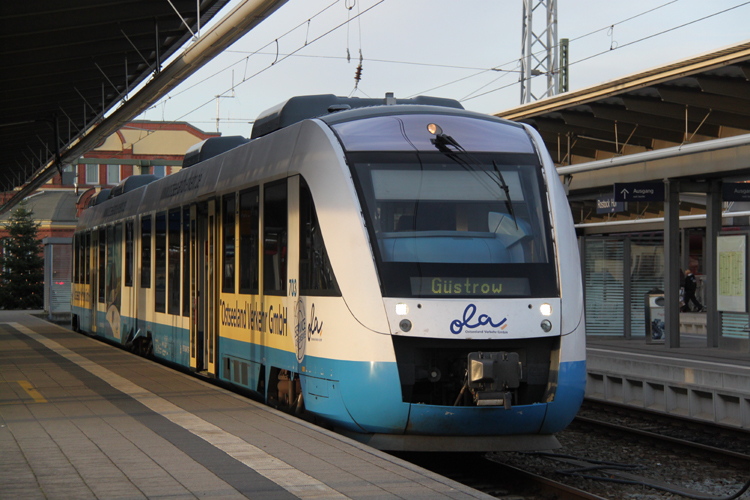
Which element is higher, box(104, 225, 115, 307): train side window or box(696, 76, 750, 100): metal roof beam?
box(696, 76, 750, 100): metal roof beam

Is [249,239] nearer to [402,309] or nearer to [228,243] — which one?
[228,243]

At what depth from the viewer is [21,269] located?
155 ft

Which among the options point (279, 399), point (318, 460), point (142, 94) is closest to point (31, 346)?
point (142, 94)

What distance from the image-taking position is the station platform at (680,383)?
11250 mm

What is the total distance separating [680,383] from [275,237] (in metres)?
6.05

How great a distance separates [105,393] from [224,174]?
2956 mm

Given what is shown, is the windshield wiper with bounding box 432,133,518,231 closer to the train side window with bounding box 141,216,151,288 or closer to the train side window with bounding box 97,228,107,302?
the train side window with bounding box 141,216,151,288

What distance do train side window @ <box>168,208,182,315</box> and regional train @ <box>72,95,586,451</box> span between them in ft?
12.1

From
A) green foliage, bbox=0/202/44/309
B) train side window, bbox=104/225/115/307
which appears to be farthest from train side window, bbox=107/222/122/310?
green foliage, bbox=0/202/44/309

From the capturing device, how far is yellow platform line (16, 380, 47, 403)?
33.6ft

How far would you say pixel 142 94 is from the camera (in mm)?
14484

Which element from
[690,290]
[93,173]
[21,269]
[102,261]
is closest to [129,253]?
[102,261]

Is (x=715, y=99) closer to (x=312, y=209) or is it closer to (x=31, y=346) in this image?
(x=312, y=209)

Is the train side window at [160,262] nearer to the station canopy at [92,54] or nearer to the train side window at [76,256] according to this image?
the station canopy at [92,54]
